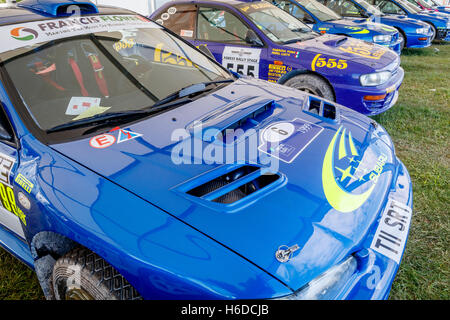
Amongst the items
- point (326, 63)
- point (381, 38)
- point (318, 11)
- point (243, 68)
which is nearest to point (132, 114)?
point (243, 68)

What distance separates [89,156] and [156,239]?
1.74 feet

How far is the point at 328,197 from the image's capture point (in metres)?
1.31

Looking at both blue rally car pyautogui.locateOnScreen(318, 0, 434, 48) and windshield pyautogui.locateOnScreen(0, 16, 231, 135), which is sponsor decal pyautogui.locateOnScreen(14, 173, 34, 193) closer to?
windshield pyautogui.locateOnScreen(0, 16, 231, 135)

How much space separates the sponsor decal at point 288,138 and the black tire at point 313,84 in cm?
196

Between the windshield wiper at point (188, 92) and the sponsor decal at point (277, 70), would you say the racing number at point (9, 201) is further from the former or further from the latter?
the sponsor decal at point (277, 70)

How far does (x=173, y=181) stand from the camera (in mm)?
1284

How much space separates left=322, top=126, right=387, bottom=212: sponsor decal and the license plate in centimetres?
15

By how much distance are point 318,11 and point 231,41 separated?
2.77m

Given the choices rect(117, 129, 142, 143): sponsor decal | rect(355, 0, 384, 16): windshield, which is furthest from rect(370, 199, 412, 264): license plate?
rect(355, 0, 384, 16): windshield

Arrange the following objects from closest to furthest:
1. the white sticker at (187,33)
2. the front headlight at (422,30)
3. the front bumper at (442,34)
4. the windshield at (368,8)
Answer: the white sticker at (187,33) < the windshield at (368,8) < the front headlight at (422,30) < the front bumper at (442,34)

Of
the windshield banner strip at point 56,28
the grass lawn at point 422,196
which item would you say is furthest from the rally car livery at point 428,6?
the windshield banner strip at point 56,28

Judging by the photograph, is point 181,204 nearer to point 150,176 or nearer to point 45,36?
point 150,176

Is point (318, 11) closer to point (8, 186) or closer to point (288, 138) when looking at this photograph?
point (288, 138)

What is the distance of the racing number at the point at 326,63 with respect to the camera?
11.4 ft
